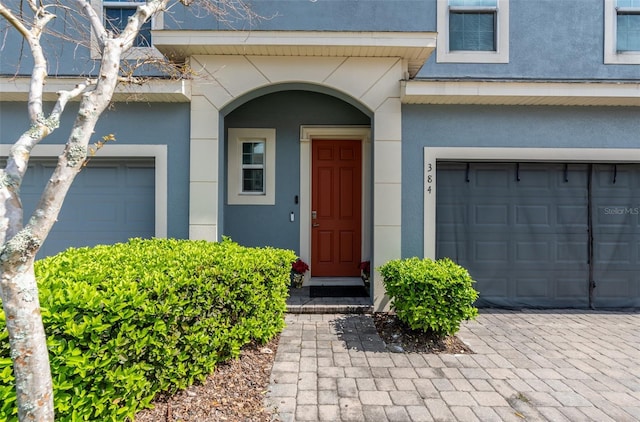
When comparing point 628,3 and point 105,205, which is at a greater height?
point 628,3

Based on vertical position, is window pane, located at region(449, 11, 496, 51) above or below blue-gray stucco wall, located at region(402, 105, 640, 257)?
above

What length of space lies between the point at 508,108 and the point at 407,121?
147cm

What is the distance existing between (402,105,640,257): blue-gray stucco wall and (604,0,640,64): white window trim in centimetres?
72

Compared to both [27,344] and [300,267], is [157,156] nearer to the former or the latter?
[300,267]

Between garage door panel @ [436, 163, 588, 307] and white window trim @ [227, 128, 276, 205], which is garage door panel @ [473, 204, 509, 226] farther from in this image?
white window trim @ [227, 128, 276, 205]

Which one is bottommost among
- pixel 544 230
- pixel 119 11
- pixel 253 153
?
pixel 544 230

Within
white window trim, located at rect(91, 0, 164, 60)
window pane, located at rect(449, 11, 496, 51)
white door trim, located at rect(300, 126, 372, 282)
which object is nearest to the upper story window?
white window trim, located at rect(91, 0, 164, 60)

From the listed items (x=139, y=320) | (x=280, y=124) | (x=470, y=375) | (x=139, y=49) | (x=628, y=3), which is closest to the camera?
(x=139, y=320)

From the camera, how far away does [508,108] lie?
488cm

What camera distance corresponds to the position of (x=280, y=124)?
589 centimetres

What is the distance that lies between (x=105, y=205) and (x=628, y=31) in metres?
8.10

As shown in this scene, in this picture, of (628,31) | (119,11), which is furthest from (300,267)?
(628,31)

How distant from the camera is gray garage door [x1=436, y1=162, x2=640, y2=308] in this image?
16.8ft

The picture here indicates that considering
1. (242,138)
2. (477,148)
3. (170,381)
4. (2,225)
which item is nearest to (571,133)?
(477,148)
